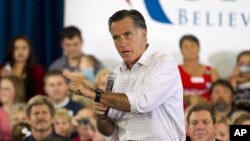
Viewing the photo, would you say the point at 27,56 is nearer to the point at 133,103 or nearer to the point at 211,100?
the point at 211,100

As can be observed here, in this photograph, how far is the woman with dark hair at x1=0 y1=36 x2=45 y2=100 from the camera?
566 cm

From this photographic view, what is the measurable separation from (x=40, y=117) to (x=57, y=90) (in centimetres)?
82

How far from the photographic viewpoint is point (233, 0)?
6250mm

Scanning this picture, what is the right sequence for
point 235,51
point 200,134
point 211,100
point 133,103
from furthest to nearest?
point 235,51
point 211,100
point 200,134
point 133,103

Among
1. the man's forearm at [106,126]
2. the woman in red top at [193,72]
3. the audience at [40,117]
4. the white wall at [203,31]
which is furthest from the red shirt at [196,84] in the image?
the man's forearm at [106,126]

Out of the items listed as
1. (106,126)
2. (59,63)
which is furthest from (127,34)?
(59,63)

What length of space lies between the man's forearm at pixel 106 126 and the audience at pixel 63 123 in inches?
Answer: 79.2

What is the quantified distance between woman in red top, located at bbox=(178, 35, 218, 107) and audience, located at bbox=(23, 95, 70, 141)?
1.41 meters

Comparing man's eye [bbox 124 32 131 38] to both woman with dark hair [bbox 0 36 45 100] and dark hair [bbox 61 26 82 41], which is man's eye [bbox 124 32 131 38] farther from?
dark hair [bbox 61 26 82 41]

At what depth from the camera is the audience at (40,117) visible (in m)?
4.64

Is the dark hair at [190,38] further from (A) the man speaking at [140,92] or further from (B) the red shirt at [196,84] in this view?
(A) the man speaking at [140,92]

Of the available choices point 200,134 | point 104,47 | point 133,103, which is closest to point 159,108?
point 133,103

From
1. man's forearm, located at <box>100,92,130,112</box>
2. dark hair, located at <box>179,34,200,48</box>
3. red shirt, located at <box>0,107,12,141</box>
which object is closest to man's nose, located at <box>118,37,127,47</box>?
man's forearm, located at <box>100,92,130,112</box>

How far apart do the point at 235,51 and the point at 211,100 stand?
823 mm
